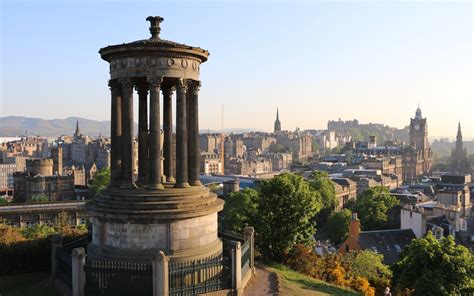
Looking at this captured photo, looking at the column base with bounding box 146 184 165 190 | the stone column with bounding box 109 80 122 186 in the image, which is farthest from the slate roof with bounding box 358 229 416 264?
the column base with bounding box 146 184 165 190

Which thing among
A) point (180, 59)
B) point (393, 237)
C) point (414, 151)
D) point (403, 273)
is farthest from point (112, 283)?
point (414, 151)

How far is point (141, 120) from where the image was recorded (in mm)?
22906

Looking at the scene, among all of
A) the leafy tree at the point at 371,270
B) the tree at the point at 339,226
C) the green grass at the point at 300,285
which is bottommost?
the tree at the point at 339,226

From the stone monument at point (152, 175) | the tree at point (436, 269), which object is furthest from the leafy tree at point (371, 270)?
the stone monument at point (152, 175)

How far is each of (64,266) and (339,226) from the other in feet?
191

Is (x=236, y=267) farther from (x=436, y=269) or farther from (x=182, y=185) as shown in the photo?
(x=436, y=269)

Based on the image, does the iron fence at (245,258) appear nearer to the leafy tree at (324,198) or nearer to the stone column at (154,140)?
the stone column at (154,140)

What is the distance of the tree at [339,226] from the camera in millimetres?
72881

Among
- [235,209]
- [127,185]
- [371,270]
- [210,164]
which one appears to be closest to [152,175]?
[127,185]

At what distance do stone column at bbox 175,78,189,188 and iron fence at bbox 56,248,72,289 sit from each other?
5549 mm

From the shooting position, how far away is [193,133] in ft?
73.5

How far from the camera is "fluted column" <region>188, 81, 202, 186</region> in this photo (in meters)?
22.2

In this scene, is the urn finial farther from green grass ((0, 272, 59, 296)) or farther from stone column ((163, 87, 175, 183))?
green grass ((0, 272, 59, 296))

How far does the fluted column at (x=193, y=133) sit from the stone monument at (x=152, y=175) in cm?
5
